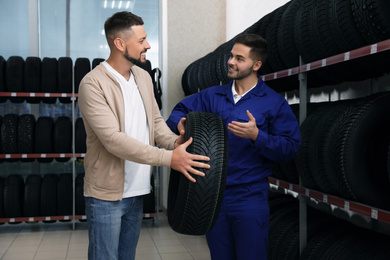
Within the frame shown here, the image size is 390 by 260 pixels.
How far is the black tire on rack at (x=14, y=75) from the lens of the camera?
5.41 meters

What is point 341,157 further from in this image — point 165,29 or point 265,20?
point 165,29

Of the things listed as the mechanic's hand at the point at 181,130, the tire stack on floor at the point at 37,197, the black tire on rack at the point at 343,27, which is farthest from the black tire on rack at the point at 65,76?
the black tire on rack at the point at 343,27

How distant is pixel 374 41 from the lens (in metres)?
2.17

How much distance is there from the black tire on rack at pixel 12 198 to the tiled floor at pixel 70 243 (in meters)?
0.28

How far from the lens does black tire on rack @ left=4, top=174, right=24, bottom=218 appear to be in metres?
5.33

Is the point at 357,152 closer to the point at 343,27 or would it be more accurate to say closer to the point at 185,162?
the point at 343,27

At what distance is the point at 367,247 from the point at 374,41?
1.17 metres

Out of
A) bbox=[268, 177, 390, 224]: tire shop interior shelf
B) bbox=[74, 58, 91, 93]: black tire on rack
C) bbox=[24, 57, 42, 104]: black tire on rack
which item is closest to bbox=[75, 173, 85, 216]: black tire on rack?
bbox=[74, 58, 91, 93]: black tire on rack

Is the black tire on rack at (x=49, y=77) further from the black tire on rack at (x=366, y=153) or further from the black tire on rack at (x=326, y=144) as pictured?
the black tire on rack at (x=366, y=153)

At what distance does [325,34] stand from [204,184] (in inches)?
47.7

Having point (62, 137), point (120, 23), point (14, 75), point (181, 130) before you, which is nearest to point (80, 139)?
point (62, 137)

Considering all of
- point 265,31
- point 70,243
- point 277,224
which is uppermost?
point 265,31

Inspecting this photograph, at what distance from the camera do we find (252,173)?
238 cm

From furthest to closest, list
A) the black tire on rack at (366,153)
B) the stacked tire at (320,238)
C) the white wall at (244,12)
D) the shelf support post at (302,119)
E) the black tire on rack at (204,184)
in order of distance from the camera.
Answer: the white wall at (244,12)
the shelf support post at (302,119)
the stacked tire at (320,238)
the black tire on rack at (366,153)
the black tire on rack at (204,184)
